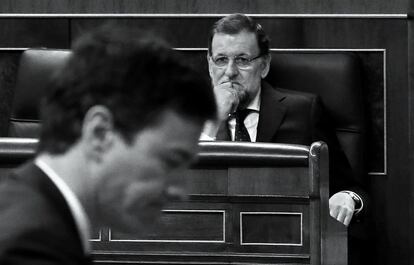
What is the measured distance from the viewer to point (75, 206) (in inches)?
37.6

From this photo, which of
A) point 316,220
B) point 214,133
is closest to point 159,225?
point 316,220

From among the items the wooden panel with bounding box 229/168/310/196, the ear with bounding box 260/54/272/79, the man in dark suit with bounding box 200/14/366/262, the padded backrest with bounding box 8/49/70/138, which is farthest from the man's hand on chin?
the wooden panel with bounding box 229/168/310/196

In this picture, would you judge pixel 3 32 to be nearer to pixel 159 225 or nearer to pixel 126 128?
pixel 159 225

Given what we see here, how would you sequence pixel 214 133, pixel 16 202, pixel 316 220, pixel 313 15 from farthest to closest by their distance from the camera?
pixel 313 15 → pixel 214 133 → pixel 316 220 → pixel 16 202

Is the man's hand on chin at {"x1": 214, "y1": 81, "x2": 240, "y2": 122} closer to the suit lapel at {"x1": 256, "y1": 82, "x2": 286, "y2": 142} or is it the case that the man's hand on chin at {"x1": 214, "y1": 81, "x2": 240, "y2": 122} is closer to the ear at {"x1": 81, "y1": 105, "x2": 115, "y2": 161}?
the suit lapel at {"x1": 256, "y1": 82, "x2": 286, "y2": 142}

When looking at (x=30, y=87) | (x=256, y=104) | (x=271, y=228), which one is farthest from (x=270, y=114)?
(x=271, y=228)

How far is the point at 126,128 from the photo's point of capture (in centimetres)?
96

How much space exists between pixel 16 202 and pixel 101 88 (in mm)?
137

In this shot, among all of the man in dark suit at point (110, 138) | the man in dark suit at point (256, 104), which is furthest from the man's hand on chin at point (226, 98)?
the man in dark suit at point (110, 138)

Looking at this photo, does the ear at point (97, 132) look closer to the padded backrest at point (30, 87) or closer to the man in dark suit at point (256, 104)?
the man in dark suit at point (256, 104)

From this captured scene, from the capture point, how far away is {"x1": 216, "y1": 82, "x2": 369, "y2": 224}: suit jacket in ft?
10.9

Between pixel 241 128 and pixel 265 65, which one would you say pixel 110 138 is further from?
pixel 265 65
